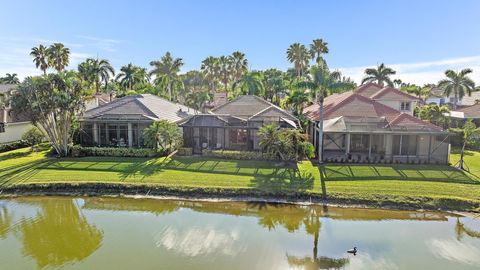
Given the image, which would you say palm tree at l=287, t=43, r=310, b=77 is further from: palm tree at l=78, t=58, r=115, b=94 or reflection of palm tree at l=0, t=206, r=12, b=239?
reflection of palm tree at l=0, t=206, r=12, b=239

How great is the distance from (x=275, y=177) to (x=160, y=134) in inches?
386

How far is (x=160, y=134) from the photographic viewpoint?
75.5ft

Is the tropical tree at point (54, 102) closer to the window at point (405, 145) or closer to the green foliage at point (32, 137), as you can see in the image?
the green foliage at point (32, 137)

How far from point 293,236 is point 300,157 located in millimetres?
10633

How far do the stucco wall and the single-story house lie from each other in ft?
89.3

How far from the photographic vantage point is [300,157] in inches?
890

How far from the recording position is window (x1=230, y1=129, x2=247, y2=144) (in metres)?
25.0

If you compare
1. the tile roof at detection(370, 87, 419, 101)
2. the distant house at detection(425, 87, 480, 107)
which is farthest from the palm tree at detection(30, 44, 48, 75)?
the distant house at detection(425, 87, 480, 107)

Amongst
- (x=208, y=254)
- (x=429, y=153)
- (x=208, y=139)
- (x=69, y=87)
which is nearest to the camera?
(x=208, y=254)

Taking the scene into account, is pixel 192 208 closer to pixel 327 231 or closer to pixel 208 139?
pixel 327 231

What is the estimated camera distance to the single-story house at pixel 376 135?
69.7 feet

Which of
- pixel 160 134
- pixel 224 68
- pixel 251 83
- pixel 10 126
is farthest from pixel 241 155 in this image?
pixel 224 68

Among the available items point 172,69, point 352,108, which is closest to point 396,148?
point 352,108

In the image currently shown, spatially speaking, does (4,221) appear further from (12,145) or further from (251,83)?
(251,83)
